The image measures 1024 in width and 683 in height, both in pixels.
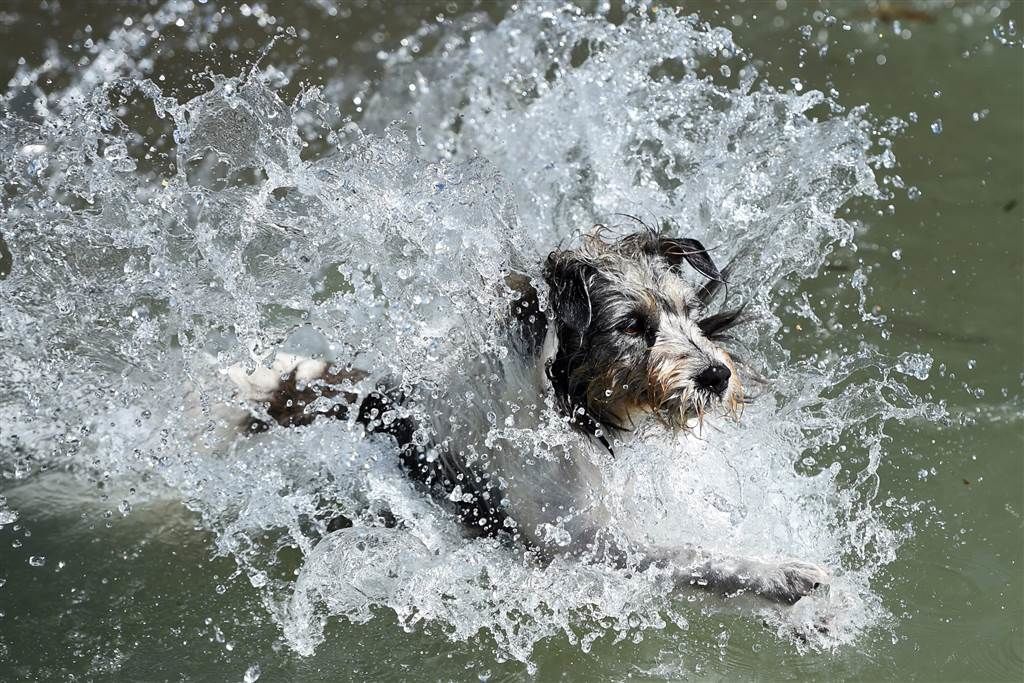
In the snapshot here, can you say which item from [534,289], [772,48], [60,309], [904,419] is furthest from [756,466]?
[772,48]

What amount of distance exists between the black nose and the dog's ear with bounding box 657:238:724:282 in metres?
0.50

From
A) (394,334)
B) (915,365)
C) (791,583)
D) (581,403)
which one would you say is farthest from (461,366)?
(915,365)

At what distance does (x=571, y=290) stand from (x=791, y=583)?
139 cm

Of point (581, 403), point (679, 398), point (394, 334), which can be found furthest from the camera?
point (394, 334)

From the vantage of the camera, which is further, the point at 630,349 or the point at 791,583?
the point at 791,583

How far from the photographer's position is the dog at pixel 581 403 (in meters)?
4.14

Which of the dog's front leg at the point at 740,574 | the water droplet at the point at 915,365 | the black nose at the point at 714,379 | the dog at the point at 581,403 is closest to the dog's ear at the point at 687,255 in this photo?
the dog at the point at 581,403

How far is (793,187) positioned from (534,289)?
2.15 meters

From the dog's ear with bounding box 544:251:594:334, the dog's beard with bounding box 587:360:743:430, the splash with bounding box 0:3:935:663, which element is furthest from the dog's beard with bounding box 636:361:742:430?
the dog's ear with bounding box 544:251:594:334

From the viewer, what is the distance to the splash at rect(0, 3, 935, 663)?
14.6 ft

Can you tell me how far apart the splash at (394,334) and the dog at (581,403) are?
3.5 inches

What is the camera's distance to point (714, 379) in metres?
4.10

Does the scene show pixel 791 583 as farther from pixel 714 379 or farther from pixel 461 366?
pixel 461 366

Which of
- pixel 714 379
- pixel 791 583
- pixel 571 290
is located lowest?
pixel 791 583
